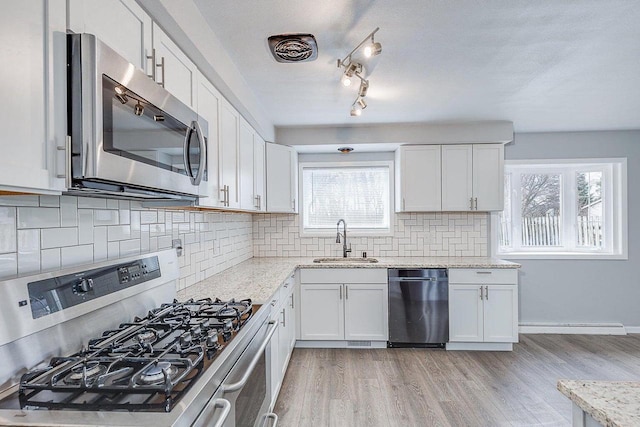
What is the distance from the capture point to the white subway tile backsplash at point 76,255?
1331 millimetres

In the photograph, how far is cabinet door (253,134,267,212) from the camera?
326 centimetres

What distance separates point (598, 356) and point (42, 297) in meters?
4.38

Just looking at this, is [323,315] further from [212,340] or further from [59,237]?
[59,237]

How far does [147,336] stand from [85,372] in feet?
1.18

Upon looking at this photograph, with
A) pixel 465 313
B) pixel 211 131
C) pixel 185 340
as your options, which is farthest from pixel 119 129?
pixel 465 313

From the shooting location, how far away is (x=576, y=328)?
166 inches

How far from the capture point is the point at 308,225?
4.53m

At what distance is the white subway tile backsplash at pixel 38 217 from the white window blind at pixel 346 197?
3297mm

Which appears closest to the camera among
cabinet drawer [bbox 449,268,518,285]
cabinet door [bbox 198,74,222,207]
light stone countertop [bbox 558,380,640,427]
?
light stone countertop [bbox 558,380,640,427]

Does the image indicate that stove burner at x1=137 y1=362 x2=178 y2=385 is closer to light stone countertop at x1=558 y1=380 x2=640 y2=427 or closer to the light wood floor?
light stone countertop at x1=558 y1=380 x2=640 y2=427

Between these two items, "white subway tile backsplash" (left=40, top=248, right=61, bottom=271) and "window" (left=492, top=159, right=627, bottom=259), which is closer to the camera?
"white subway tile backsplash" (left=40, top=248, right=61, bottom=271)

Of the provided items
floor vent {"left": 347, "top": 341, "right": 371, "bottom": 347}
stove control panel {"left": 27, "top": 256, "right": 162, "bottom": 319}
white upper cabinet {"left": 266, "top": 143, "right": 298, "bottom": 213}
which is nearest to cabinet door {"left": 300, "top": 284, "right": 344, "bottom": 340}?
floor vent {"left": 347, "top": 341, "right": 371, "bottom": 347}

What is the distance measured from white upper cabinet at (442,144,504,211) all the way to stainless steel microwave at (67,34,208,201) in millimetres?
3146

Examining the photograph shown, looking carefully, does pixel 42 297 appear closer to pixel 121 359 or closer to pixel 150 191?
pixel 121 359
